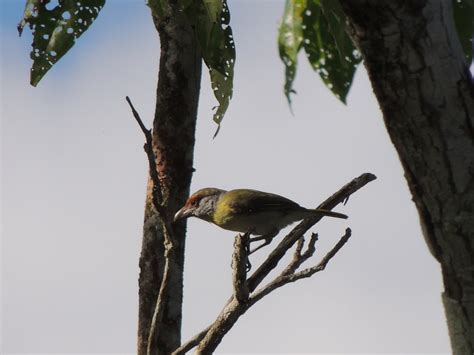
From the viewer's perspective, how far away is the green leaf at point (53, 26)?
12.3 feet

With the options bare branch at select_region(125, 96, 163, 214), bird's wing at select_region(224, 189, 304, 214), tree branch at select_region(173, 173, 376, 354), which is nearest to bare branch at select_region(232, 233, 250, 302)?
tree branch at select_region(173, 173, 376, 354)

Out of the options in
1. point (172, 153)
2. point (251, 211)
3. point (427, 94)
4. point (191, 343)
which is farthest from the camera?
point (251, 211)

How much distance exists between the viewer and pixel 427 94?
2826 millimetres

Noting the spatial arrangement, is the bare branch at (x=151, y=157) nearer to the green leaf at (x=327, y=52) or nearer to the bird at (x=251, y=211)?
the green leaf at (x=327, y=52)

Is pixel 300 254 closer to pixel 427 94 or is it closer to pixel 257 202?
pixel 427 94

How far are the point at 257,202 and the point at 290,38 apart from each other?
13.9 ft

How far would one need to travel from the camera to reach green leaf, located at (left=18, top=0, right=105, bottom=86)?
147 inches

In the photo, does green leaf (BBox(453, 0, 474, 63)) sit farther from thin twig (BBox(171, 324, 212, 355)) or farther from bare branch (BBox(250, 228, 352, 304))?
thin twig (BBox(171, 324, 212, 355))

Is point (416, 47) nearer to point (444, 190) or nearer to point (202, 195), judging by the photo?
point (444, 190)

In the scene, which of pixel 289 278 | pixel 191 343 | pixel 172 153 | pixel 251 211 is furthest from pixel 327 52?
pixel 251 211

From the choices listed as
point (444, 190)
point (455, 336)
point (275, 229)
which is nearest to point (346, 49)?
point (444, 190)

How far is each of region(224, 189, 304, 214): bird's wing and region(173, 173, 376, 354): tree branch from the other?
2.53 meters

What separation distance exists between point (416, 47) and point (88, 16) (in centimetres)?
160

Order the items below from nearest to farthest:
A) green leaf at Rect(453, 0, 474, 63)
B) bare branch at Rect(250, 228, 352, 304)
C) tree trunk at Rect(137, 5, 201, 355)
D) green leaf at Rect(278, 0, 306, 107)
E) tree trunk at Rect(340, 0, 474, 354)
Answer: tree trunk at Rect(340, 0, 474, 354)
green leaf at Rect(278, 0, 306, 107)
green leaf at Rect(453, 0, 474, 63)
bare branch at Rect(250, 228, 352, 304)
tree trunk at Rect(137, 5, 201, 355)
